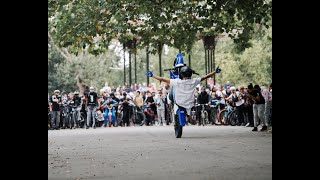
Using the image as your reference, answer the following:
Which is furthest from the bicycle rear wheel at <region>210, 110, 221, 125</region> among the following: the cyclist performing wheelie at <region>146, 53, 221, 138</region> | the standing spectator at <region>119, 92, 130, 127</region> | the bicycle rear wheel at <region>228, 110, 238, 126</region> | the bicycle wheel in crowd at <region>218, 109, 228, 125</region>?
the cyclist performing wheelie at <region>146, 53, 221, 138</region>

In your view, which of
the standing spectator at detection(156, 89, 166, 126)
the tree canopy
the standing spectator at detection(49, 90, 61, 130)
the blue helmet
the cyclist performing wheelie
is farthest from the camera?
the standing spectator at detection(156, 89, 166, 126)

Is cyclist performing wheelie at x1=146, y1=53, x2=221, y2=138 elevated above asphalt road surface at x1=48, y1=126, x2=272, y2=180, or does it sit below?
above

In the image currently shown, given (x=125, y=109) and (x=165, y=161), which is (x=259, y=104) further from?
(x=165, y=161)

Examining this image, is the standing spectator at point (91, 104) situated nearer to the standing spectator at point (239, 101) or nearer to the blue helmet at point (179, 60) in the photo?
the standing spectator at point (239, 101)

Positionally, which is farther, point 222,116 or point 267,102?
point 222,116

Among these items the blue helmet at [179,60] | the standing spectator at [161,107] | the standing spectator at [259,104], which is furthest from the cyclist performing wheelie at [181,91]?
the standing spectator at [161,107]

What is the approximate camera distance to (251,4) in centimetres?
2028

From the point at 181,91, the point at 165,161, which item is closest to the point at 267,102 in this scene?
the point at 181,91

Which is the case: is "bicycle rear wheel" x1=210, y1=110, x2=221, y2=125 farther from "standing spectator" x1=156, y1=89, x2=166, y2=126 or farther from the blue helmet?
the blue helmet

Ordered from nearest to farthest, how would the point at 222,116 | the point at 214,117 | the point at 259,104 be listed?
1. the point at 259,104
2. the point at 222,116
3. the point at 214,117
